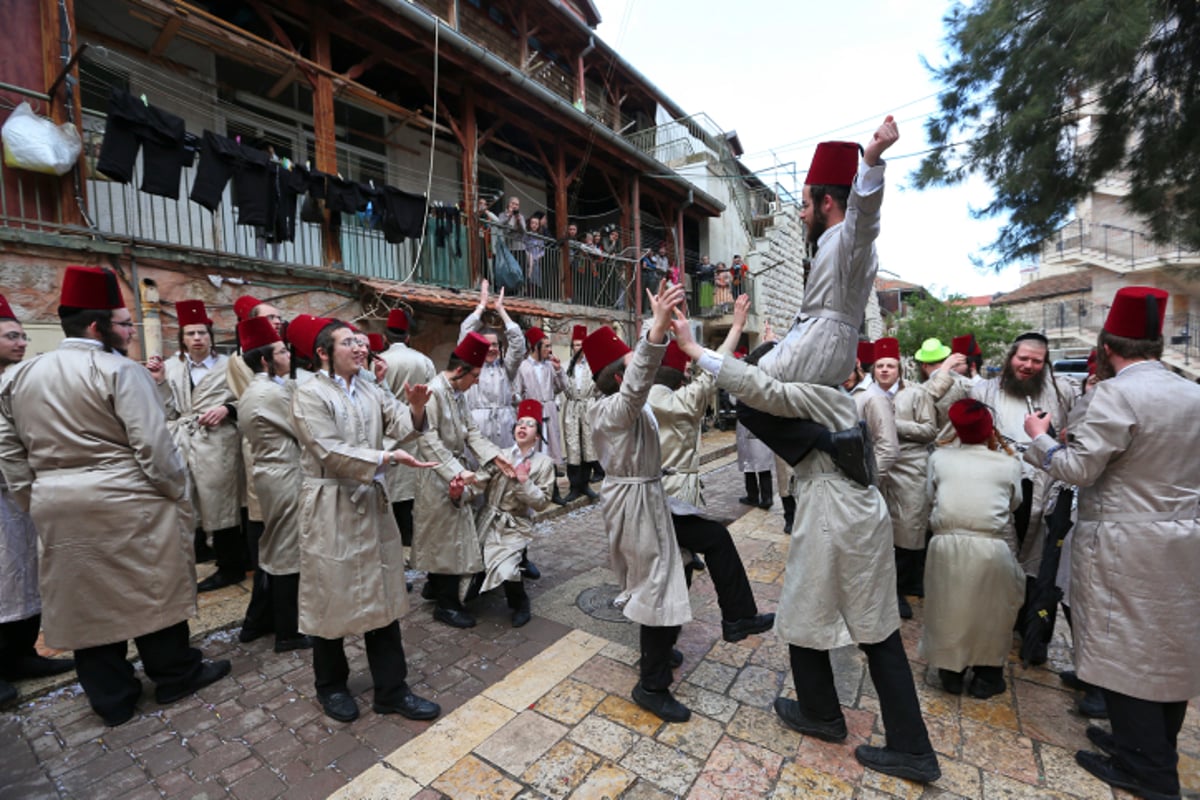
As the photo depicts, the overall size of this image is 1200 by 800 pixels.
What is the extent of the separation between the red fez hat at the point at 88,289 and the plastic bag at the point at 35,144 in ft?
10.7

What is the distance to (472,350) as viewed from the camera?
3.84m

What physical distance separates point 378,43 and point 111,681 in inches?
327

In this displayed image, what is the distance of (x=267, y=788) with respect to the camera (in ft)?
7.55

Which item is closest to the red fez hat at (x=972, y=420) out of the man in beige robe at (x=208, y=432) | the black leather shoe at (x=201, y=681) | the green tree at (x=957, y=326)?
the black leather shoe at (x=201, y=681)

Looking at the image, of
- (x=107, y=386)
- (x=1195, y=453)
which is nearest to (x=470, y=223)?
(x=107, y=386)

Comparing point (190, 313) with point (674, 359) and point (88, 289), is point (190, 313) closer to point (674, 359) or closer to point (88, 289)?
point (88, 289)

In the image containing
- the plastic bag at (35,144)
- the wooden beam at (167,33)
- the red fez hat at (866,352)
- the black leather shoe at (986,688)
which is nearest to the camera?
the black leather shoe at (986,688)

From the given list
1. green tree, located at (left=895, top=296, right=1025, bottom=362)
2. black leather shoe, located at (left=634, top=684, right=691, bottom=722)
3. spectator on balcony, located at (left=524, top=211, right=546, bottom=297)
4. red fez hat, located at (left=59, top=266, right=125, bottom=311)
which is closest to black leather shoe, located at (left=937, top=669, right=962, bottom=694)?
black leather shoe, located at (left=634, top=684, right=691, bottom=722)

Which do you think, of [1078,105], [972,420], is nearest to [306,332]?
[972,420]

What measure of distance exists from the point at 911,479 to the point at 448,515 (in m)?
3.34

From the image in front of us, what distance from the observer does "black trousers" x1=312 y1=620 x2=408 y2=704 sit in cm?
274

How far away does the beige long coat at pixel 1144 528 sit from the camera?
213 cm

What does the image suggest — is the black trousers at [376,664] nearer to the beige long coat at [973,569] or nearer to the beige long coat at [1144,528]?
the beige long coat at [973,569]

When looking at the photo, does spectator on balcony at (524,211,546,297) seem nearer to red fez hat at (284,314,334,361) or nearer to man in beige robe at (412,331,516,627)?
man in beige robe at (412,331,516,627)
